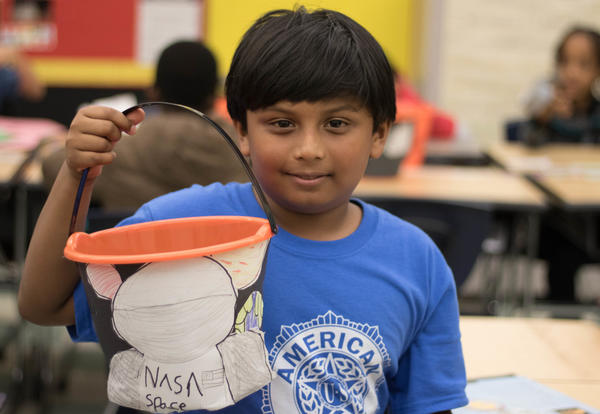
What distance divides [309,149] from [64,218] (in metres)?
0.30

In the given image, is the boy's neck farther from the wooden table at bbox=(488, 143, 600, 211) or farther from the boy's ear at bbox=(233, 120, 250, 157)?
the wooden table at bbox=(488, 143, 600, 211)

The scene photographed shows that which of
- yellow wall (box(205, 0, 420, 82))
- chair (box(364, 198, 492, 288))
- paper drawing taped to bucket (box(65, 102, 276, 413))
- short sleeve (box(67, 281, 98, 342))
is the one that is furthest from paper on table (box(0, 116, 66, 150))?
yellow wall (box(205, 0, 420, 82))

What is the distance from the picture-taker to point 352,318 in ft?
3.28

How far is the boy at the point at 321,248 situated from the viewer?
3.09 feet

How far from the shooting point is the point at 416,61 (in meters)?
7.11

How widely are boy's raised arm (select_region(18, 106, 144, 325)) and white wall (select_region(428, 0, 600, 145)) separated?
5988 millimetres

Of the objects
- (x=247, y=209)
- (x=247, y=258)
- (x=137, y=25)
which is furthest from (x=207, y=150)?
(x=137, y=25)

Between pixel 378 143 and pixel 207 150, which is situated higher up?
pixel 378 143

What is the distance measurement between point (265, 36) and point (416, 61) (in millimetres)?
6339

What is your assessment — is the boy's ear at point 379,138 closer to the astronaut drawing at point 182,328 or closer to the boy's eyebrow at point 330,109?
the boy's eyebrow at point 330,109

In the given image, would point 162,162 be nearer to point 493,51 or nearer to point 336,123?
point 336,123

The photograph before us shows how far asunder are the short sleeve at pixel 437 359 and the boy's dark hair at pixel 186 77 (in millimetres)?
1612

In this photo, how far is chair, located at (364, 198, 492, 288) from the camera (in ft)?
8.44

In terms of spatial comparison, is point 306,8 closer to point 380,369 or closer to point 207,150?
point 380,369
